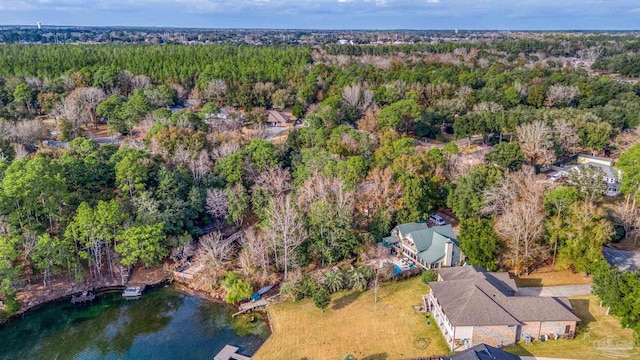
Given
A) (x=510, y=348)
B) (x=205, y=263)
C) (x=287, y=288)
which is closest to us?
(x=510, y=348)

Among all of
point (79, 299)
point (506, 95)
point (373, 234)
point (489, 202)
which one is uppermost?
point (506, 95)

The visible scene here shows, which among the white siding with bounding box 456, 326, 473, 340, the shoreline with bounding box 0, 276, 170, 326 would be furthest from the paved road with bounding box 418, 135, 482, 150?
the shoreline with bounding box 0, 276, 170, 326

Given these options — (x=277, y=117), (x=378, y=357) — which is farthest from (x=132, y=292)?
(x=277, y=117)

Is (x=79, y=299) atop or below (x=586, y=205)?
below

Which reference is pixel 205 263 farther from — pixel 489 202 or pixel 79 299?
pixel 489 202

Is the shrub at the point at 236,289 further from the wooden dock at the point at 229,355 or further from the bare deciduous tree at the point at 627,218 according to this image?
the bare deciduous tree at the point at 627,218

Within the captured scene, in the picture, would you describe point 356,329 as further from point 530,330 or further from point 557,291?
point 557,291

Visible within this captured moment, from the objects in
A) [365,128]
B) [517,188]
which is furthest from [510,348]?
[365,128]
